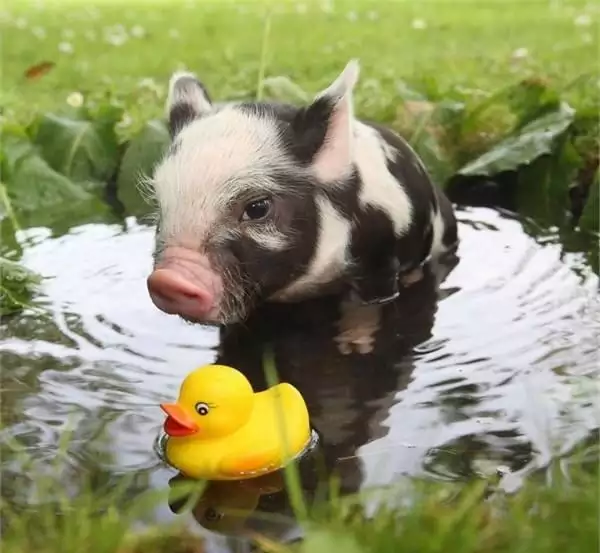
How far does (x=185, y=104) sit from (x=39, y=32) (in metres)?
2.41

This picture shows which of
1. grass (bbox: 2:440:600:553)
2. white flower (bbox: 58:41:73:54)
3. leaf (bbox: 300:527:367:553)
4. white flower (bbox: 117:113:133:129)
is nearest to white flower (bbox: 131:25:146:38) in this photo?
white flower (bbox: 58:41:73:54)

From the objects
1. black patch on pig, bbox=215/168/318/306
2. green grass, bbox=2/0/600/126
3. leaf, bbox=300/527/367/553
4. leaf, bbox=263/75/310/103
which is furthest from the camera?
green grass, bbox=2/0/600/126

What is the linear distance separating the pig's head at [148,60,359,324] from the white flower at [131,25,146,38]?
7.59 feet

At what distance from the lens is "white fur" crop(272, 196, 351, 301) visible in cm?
163

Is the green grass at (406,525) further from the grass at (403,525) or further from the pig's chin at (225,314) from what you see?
the pig's chin at (225,314)

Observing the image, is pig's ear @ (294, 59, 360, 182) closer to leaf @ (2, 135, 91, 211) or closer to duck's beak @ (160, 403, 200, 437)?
duck's beak @ (160, 403, 200, 437)

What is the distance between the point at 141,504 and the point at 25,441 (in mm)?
301

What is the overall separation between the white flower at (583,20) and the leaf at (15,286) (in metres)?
2.74

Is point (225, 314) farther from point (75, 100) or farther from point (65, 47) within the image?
point (65, 47)

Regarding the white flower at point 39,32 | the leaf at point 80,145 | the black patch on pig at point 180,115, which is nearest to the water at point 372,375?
the black patch on pig at point 180,115

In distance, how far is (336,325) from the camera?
167 centimetres

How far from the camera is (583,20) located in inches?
152

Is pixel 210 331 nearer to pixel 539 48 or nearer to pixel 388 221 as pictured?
pixel 388 221

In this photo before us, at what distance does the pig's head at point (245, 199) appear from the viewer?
146cm
